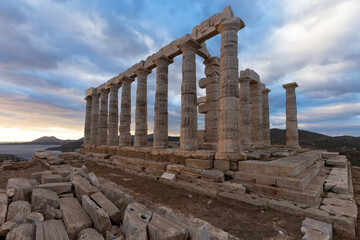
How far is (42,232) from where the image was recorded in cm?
318

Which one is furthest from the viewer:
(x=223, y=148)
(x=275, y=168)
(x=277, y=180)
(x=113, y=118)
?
(x=113, y=118)

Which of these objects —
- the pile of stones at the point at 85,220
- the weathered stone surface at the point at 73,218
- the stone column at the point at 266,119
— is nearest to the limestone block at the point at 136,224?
the pile of stones at the point at 85,220

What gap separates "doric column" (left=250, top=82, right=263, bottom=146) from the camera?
61.9 ft

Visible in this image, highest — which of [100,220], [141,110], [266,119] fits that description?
[141,110]

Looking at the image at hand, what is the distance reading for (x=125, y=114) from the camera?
1848 centimetres

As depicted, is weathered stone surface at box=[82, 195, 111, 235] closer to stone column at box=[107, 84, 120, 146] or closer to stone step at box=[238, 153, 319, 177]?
stone step at box=[238, 153, 319, 177]

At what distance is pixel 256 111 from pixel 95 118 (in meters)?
20.3

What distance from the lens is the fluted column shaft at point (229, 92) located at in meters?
9.23

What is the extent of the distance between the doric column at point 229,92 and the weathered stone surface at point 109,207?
6231 millimetres

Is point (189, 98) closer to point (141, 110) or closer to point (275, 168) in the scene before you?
point (141, 110)

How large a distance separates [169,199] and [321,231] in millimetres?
5006

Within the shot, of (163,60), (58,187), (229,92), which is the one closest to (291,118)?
(229,92)

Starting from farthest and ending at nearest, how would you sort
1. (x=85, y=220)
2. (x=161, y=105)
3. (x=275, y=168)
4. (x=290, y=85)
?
(x=290, y=85)
(x=161, y=105)
(x=275, y=168)
(x=85, y=220)

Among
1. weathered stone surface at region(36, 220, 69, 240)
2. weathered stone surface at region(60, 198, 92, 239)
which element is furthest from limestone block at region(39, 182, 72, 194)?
weathered stone surface at region(36, 220, 69, 240)
